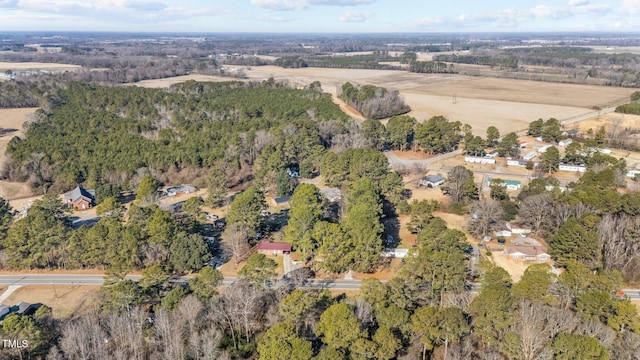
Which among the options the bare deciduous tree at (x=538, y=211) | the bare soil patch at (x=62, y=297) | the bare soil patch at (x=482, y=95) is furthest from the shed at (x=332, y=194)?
the bare soil patch at (x=482, y=95)

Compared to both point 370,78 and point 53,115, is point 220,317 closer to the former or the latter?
point 53,115

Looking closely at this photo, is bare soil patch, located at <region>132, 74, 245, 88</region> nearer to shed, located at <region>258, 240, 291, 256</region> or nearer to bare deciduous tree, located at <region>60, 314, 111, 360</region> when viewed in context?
shed, located at <region>258, 240, 291, 256</region>

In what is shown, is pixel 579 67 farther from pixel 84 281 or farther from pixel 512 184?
pixel 84 281

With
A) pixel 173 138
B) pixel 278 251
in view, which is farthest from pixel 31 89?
pixel 278 251

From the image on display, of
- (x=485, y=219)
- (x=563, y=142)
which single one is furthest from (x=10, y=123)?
(x=563, y=142)

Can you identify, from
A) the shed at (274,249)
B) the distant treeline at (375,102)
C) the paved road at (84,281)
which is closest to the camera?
the paved road at (84,281)

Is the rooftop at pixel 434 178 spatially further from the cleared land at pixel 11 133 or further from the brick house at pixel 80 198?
the cleared land at pixel 11 133

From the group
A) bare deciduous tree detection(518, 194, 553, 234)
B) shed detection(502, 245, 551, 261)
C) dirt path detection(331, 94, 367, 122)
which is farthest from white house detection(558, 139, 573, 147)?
shed detection(502, 245, 551, 261)

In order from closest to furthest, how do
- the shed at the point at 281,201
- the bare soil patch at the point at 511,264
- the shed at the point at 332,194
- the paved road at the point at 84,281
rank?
1. the paved road at the point at 84,281
2. the bare soil patch at the point at 511,264
3. the shed at the point at 332,194
4. the shed at the point at 281,201
